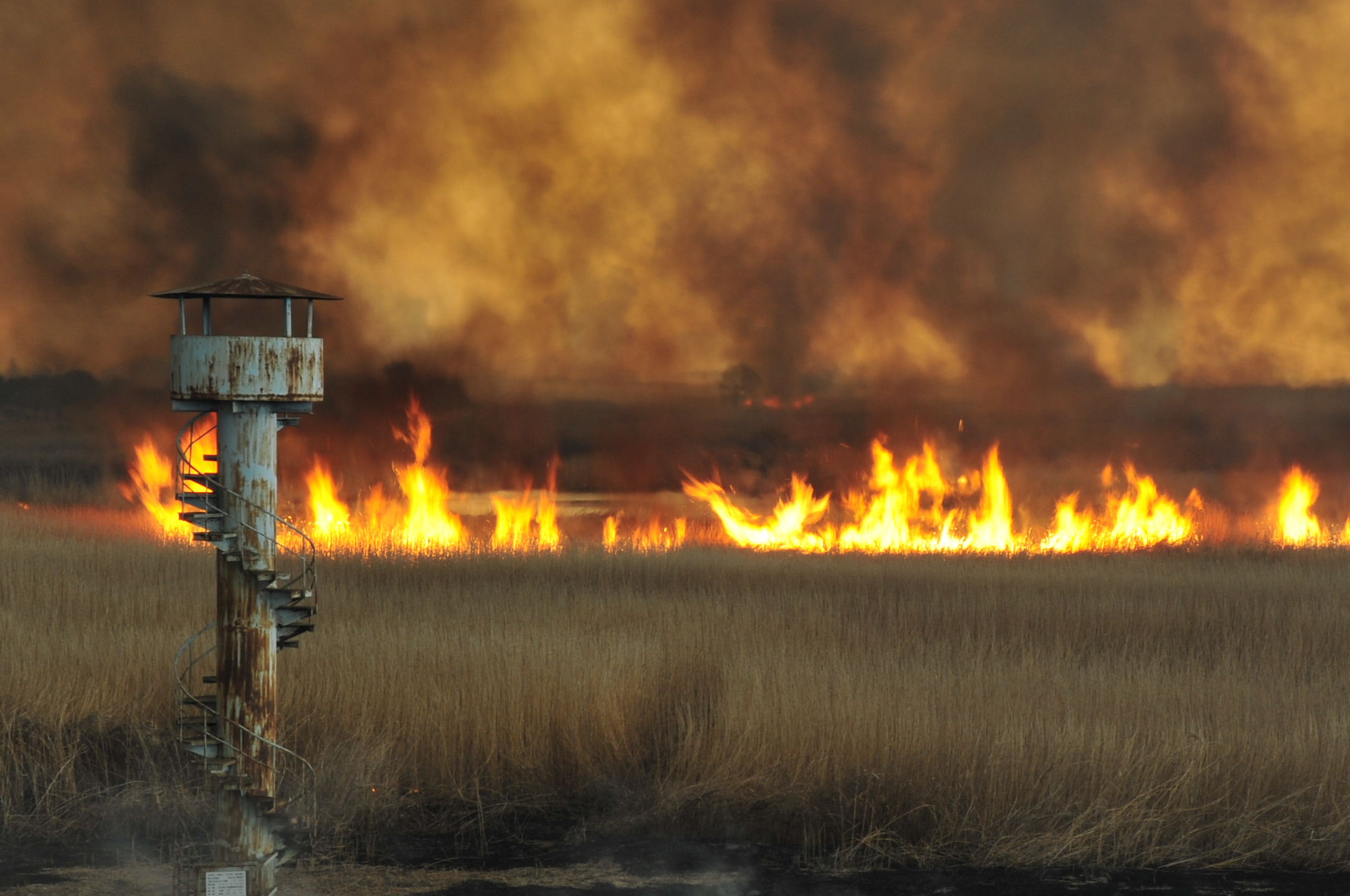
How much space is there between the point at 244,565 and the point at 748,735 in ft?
16.4

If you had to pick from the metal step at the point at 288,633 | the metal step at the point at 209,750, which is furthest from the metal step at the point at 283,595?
the metal step at the point at 209,750

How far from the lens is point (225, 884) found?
7859 mm

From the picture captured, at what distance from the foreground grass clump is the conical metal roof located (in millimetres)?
4581

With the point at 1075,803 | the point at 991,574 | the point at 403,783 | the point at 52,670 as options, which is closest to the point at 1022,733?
the point at 1075,803

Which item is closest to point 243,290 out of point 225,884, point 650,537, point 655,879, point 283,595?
point 283,595

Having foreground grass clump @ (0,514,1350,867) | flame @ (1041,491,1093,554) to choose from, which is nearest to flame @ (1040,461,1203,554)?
flame @ (1041,491,1093,554)

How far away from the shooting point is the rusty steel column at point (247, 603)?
7.70 meters

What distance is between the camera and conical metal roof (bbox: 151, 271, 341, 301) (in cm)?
815

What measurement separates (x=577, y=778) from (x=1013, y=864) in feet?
12.4

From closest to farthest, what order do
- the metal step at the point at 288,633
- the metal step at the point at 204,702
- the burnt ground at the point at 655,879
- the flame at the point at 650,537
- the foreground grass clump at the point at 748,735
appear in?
the metal step at the point at 204,702 → the metal step at the point at 288,633 → the burnt ground at the point at 655,879 → the foreground grass clump at the point at 748,735 → the flame at the point at 650,537

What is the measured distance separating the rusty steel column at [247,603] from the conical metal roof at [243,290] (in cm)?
77

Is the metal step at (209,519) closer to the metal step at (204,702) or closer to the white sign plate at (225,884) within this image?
the metal step at (204,702)

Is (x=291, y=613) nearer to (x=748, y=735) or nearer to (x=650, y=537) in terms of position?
(x=748, y=735)

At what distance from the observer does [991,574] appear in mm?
22625
